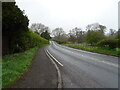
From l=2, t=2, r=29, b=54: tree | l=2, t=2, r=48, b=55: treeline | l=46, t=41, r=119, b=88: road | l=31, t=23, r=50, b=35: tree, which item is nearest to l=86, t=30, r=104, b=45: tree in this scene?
l=2, t=2, r=48, b=55: treeline

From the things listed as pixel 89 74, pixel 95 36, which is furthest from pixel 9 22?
pixel 95 36

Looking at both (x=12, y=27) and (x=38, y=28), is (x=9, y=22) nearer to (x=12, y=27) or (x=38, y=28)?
(x=12, y=27)

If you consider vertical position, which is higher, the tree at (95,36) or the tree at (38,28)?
the tree at (38,28)

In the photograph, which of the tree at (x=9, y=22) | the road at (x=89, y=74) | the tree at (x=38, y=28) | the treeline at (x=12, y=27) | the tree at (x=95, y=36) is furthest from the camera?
the tree at (x=38, y=28)

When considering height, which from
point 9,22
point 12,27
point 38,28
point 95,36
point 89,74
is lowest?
point 89,74

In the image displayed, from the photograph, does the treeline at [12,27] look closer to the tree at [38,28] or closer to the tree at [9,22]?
the tree at [9,22]

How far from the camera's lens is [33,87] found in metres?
5.17

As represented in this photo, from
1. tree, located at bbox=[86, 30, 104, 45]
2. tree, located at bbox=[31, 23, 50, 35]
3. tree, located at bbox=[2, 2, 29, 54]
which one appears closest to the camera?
tree, located at bbox=[2, 2, 29, 54]

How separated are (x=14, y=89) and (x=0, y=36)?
9059 mm

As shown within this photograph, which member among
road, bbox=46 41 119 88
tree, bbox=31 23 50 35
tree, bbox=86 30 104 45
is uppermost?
tree, bbox=31 23 50 35

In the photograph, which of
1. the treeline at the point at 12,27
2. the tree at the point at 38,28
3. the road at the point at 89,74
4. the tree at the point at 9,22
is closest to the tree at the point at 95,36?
the treeline at the point at 12,27

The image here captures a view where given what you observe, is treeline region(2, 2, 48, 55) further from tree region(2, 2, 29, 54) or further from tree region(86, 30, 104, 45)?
tree region(86, 30, 104, 45)

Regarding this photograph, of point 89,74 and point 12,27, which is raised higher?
point 12,27

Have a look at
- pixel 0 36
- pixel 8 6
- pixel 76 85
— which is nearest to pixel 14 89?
pixel 76 85
